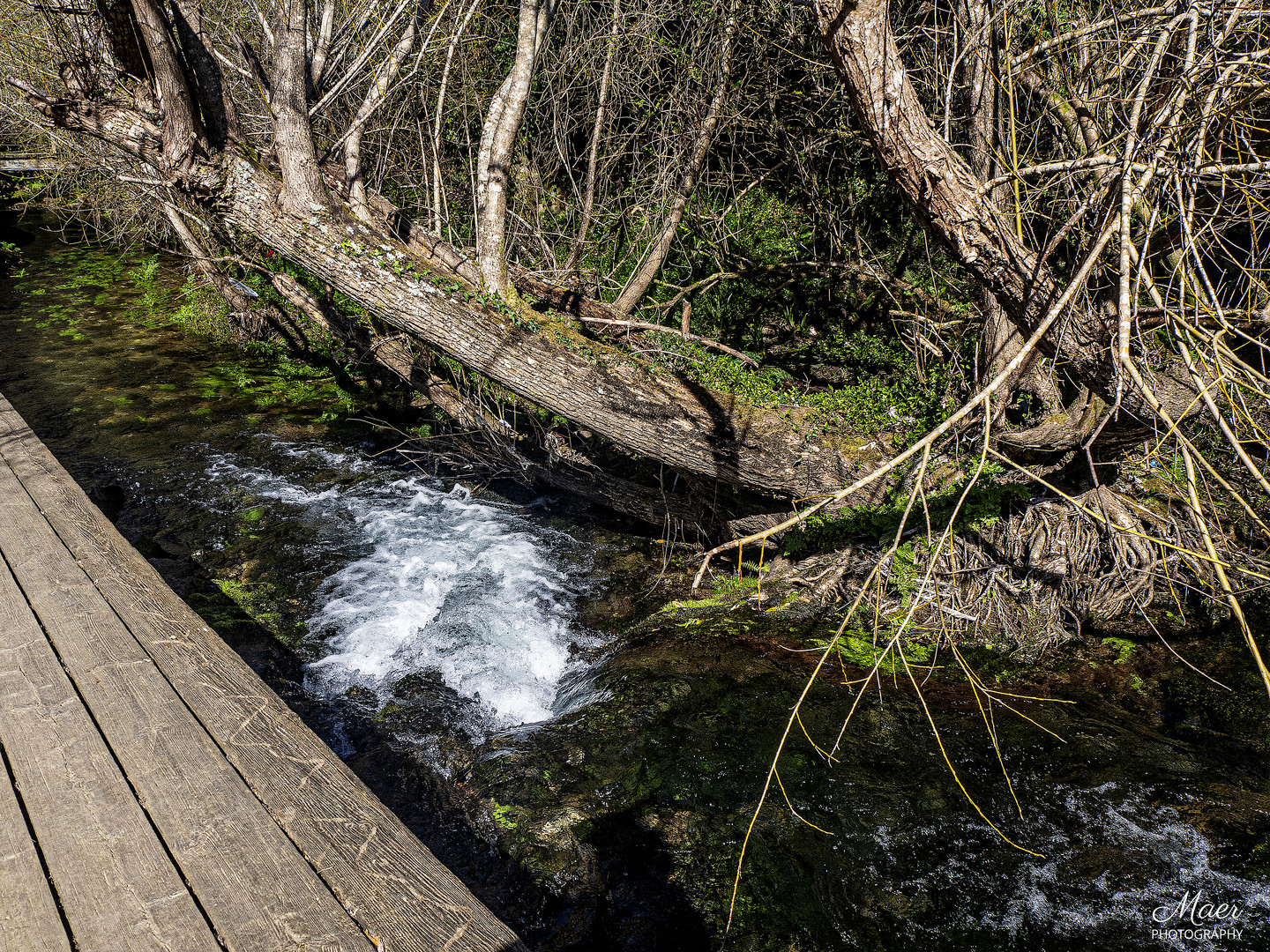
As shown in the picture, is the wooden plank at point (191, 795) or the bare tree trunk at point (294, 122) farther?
the bare tree trunk at point (294, 122)

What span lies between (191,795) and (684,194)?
240 inches

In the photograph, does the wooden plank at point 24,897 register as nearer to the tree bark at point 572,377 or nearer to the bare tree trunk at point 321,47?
the tree bark at point 572,377

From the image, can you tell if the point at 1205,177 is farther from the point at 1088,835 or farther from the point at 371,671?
the point at 371,671

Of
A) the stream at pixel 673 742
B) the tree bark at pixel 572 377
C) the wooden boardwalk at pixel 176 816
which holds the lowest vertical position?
the stream at pixel 673 742

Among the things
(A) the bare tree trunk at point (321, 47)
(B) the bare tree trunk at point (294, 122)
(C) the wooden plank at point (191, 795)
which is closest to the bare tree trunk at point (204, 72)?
(B) the bare tree trunk at point (294, 122)

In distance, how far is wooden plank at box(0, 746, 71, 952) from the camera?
1923 mm

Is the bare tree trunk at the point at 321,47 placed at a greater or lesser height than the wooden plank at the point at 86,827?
greater

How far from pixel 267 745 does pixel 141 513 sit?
14.5 feet

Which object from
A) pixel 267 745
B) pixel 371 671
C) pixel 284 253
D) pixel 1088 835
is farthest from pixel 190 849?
pixel 284 253

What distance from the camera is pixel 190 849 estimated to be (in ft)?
7.21

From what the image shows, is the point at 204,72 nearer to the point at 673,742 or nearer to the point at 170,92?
the point at 170,92

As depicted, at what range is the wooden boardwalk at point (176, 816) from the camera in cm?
201

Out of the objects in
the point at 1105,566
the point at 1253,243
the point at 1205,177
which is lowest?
the point at 1105,566

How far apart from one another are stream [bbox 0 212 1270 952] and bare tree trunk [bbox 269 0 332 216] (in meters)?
2.64
